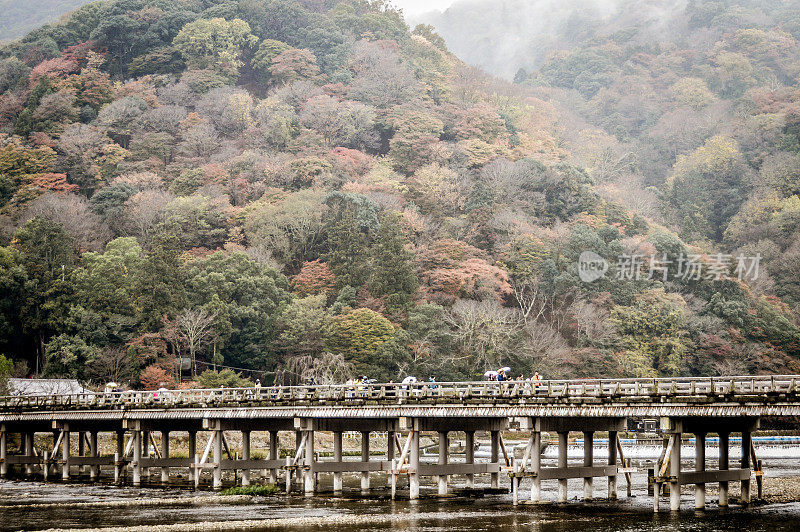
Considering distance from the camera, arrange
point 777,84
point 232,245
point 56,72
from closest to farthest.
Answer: point 232,245 → point 56,72 → point 777,84

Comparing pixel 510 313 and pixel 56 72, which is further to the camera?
pixel 56 72

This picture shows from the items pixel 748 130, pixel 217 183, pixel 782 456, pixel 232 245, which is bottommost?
pixel 782 456

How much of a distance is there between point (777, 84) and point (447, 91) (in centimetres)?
5213

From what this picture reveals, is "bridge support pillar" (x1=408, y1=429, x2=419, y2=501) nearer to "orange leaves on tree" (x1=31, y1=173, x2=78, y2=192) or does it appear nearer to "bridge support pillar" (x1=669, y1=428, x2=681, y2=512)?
"bridge support pillar" (x1=669, y1=428, x2=681, y2=512)

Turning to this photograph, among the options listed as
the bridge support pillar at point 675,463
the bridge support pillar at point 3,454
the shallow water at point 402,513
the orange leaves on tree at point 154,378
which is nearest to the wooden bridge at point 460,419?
the bridge support pillar at point 675,463

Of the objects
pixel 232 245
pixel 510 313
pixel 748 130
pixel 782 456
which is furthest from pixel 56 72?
pixel 782 456

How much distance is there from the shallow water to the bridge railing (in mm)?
4160

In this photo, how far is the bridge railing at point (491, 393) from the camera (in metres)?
34.0

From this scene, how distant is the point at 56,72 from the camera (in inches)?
5032

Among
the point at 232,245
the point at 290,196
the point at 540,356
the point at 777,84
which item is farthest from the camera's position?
the point at 777,84

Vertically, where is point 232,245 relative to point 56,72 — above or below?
below

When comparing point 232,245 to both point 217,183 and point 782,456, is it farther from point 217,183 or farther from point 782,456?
point 782,456

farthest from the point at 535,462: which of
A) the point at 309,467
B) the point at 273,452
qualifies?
the point at 273,452

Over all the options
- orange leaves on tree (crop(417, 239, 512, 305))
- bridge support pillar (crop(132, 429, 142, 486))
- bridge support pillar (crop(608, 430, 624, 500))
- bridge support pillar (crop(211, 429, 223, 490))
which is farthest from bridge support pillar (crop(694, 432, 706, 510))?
orange leaves on tree (crop(417, 239, 512, 305))
